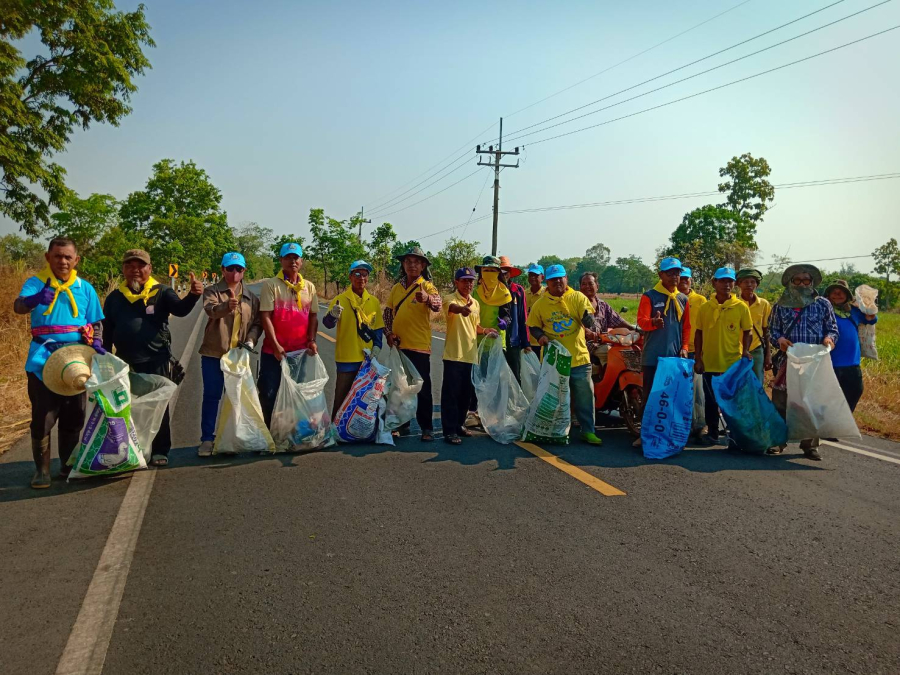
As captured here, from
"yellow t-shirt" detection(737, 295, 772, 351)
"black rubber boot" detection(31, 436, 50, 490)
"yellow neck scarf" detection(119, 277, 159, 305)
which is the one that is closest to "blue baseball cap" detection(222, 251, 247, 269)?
"yellow neck scarf" detection(119, 277, 159, 305)

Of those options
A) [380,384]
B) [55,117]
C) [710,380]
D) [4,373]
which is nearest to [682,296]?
[710,380]

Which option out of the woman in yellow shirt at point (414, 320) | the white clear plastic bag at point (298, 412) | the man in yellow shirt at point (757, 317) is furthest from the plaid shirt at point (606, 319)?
the white clear plastic bag at point (298, 412)

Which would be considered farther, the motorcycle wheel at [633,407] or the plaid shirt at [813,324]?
the motorcycle wheel at [633,407]

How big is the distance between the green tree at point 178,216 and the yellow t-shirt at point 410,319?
49.9 meters

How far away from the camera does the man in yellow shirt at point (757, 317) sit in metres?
6.91

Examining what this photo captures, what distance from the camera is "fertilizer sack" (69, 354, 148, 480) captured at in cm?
476

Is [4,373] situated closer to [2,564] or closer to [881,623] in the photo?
[2,564]

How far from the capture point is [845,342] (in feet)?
21.1

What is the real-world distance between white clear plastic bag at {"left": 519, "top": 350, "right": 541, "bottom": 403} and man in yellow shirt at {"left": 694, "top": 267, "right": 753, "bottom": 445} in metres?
1.69

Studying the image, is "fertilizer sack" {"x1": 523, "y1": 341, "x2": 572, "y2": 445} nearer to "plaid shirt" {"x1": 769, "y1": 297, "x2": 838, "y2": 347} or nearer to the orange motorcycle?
the orange motorcycle

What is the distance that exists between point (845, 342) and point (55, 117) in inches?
702

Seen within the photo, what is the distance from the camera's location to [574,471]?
17.6 ft

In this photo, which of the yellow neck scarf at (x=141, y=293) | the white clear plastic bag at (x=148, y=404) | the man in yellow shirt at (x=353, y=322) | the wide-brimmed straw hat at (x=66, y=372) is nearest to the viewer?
the wide-brimmed straw hat at (x=66, y=372)

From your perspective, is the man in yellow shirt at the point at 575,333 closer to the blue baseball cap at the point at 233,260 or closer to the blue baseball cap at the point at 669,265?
the blue baseball cap at the point at 669,265
